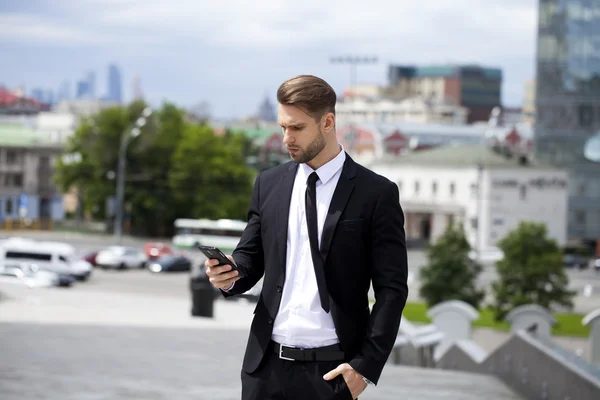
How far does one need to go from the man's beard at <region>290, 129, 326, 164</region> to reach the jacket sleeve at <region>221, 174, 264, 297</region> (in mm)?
223

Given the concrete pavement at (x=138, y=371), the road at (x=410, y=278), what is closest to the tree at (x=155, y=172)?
the road at (x=410, y=278)

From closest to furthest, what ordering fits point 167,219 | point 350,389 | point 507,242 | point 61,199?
point 350,389, point 507,242, point 167,219, point 61,199

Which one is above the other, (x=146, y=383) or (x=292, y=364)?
(x=292, y=364)

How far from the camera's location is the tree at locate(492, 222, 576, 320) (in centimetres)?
4238

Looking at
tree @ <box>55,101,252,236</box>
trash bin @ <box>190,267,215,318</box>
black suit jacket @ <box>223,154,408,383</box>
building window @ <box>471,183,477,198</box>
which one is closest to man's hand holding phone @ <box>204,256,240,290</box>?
black suit jacket @ <box>223,154,408,383</box>

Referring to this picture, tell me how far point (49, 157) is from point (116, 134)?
45.0 feet

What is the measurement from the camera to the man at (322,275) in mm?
4000

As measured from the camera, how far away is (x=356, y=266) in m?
4.06

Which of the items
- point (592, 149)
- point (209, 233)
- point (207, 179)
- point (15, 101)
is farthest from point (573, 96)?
point (15, 101)

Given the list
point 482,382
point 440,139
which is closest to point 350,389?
point 482,382

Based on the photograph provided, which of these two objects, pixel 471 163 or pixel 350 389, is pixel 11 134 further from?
pixel 350 389

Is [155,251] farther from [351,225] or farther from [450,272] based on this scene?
[351,225]

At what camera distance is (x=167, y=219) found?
82000 mm

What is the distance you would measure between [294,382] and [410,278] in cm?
5094
